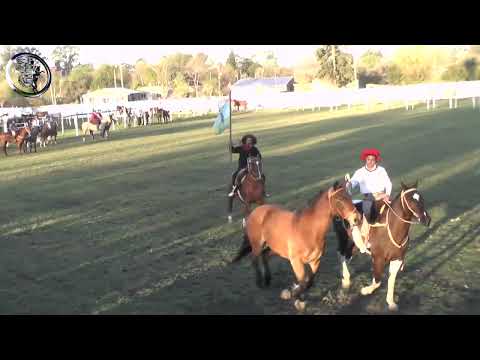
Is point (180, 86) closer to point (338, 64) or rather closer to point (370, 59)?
point (338, 64)

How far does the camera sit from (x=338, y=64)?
85.0 m

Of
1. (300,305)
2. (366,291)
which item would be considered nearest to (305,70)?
(366,291)

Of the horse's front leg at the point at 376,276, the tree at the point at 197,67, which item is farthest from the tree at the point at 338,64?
the horse's front leg at the point at 376,276

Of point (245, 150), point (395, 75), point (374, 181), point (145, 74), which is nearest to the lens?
point (374, 181)

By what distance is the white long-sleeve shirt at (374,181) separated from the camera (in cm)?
688

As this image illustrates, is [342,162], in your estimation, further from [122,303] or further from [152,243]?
[122,303]

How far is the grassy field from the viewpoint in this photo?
6680 mm

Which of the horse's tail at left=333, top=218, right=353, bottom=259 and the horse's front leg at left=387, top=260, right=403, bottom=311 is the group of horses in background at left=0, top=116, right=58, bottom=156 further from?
the horse's front leg at left=387, top=260, right=403, bottom=311

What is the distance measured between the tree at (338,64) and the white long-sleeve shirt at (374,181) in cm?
8110

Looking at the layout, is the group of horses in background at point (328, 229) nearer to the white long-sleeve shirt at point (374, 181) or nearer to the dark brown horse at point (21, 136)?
the white long-sleeve shirt at point (374, 181)

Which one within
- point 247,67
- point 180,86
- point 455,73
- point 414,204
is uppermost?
point 247,67

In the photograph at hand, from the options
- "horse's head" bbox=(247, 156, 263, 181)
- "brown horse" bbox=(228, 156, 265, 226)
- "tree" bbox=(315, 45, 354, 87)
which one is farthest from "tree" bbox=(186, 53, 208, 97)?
"horse's head" bbox=(247, 156, 263, 181)

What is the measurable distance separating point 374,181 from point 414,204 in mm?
1101

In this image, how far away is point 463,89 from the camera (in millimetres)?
47531
